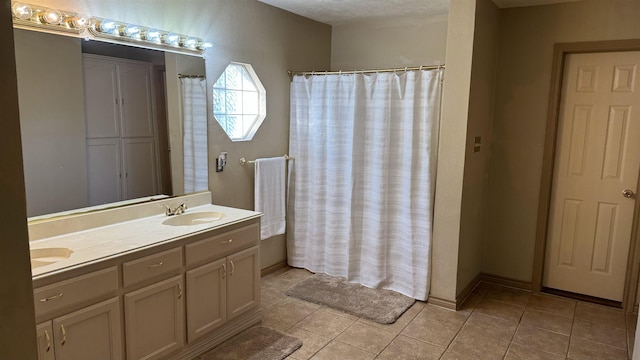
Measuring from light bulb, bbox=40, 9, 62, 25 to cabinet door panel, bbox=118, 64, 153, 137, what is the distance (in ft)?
1.34

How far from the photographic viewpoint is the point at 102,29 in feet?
8.16

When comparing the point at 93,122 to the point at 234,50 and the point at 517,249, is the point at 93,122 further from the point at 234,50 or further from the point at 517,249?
the point at 517,249

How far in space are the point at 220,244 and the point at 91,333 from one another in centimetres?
86

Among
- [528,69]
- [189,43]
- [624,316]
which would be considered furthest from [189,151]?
[624,316]

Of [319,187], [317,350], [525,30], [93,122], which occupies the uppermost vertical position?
[525,30]

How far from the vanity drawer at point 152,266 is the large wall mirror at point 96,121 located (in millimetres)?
575

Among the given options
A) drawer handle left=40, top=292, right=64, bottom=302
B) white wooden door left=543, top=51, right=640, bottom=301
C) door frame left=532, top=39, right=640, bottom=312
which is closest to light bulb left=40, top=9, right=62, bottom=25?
drawer handle left=40, top=292, right=64, bottom=302

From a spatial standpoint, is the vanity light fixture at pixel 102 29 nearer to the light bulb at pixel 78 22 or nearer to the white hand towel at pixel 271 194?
the light bulb at pixel 78 22

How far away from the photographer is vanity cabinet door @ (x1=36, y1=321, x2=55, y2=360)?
1838mm

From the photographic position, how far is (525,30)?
3580 millimetres

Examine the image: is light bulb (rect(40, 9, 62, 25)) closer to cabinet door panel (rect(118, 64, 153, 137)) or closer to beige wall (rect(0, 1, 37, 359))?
cabinet door panel (rect(118, 64, 153, 137))

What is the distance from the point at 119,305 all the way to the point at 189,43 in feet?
5.73

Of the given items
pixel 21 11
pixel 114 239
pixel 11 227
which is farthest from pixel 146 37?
pixel 11 227

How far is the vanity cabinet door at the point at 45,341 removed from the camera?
1.84m
